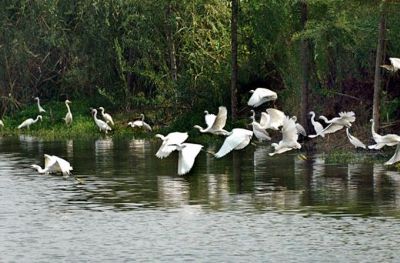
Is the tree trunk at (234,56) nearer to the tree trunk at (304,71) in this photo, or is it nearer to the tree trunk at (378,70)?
the tree trunk at (304,71)

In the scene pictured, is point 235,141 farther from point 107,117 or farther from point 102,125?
point 107,117

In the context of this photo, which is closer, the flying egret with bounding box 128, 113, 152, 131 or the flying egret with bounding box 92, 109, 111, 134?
the flying egret with bounding box 128, 113, 152, 131

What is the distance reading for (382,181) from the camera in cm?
2783

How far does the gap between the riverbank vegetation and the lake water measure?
4278mm

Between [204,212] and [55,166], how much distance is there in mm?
8786

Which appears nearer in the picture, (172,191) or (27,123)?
(172,191)

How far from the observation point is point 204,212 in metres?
23.2

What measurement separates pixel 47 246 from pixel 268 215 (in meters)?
4.81

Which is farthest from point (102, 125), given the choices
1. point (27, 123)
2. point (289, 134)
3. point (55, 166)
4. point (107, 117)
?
point (289, 134)

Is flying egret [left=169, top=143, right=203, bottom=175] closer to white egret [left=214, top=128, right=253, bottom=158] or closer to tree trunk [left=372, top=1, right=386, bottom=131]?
white egret [left=214, top=128, right=253, bottom=158]

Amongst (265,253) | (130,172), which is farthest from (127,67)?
(265,253)

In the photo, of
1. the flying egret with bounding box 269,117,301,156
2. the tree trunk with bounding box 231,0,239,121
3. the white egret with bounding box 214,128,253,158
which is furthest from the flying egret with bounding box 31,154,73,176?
the tree trunk with bounding box 231,0,239,121

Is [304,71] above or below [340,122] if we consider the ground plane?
above

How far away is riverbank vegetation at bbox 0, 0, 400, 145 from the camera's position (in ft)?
123
